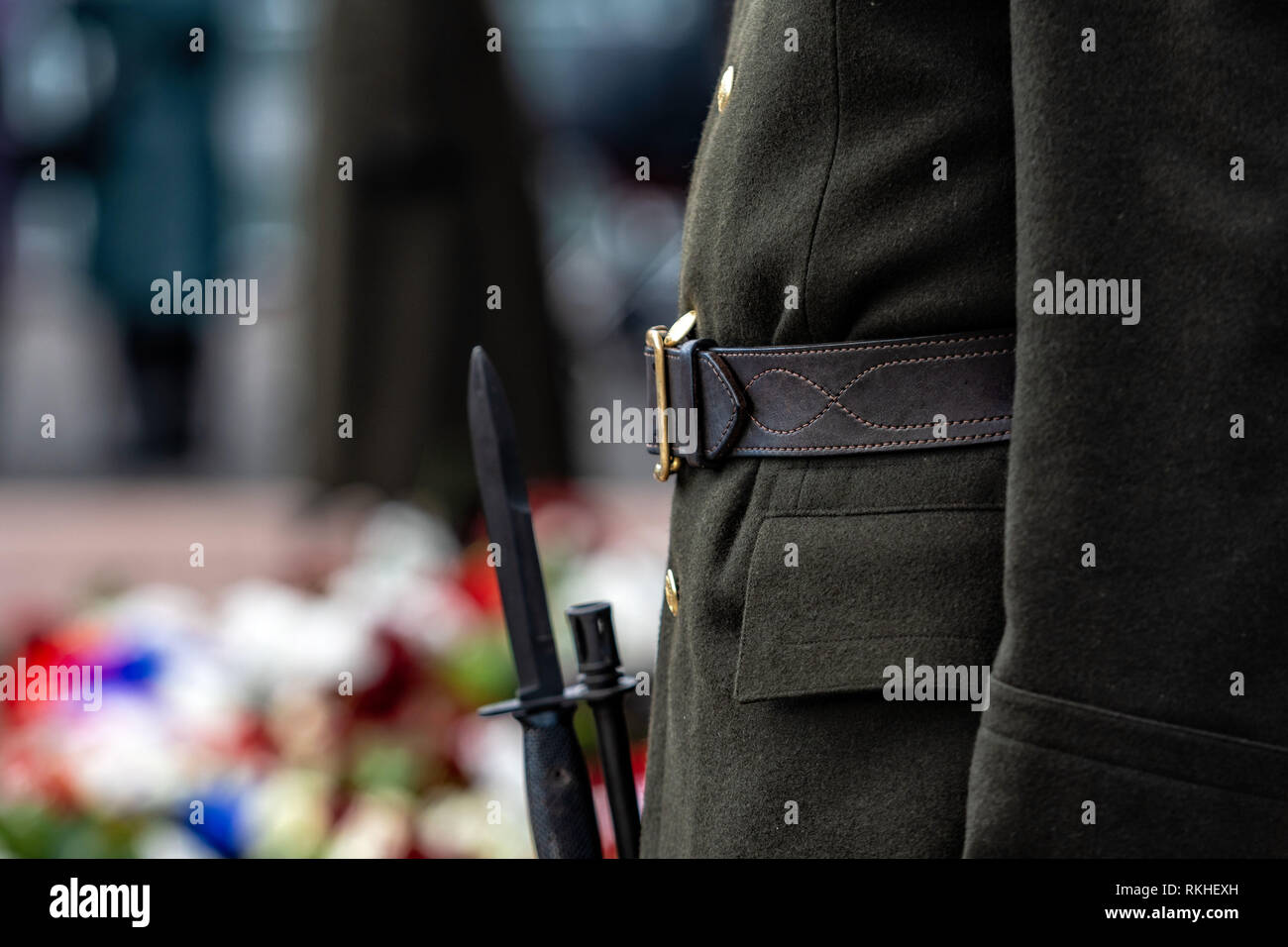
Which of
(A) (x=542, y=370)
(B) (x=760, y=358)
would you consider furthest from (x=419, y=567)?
(B) (x=760, y=358)

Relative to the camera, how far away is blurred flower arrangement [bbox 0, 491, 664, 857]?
2.61 metres

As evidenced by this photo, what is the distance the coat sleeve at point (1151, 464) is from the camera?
1.08 metres

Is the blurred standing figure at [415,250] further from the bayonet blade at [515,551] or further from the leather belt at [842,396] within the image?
the leather belt at [842,396]

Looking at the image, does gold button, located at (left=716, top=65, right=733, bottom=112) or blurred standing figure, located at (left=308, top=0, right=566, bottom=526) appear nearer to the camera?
gold button, located at (left=716, top=65, right=733, bottom=112)

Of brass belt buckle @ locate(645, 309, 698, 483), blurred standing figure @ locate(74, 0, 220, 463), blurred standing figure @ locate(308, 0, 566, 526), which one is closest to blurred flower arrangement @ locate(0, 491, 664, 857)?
brass belt buckle @ locate(645, 309, 698, 483)

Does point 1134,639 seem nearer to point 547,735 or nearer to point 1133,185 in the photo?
point 1133,185

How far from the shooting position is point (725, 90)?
1435 mm

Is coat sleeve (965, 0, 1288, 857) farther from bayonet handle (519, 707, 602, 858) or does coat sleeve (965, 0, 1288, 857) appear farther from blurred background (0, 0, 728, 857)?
blurred background (0, 0, 728, 857)

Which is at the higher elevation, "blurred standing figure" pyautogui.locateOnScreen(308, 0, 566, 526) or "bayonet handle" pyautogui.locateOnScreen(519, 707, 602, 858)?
"blurred standing figure" pyautogui.locateOnScreen(308, 0, 566, 526)

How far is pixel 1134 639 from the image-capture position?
108 centimetres

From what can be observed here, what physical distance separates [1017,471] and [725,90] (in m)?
0.48

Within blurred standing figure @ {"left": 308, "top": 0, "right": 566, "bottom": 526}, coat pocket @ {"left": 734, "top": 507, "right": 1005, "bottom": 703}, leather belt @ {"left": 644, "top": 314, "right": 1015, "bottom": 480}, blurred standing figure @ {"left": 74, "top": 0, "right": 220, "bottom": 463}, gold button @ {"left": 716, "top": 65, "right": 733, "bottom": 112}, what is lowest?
coat pocket @ {"left": 734, "top": 507, "right": 1005, "bottom": 703}

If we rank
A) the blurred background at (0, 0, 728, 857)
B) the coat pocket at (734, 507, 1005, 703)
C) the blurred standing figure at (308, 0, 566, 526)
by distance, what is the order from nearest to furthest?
the coat pocket at (734, 507, 1005, 703), the blurred background at (0, 0, 728, 857), the blurred standing figure at (308, 0, 566, 526)

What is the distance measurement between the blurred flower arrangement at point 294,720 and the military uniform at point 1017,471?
Answer: 120 centimetres
